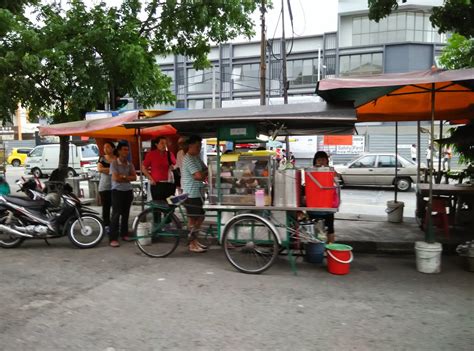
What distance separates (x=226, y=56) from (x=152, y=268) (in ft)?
104

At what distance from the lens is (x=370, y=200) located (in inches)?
537

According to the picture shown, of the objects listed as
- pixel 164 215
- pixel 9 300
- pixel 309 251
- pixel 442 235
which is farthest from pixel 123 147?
pixel 442 235

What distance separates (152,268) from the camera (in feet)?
18.2

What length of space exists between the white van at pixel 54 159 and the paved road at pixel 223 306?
15.1m

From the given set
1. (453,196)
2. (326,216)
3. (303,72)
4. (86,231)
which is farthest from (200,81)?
(326,216)

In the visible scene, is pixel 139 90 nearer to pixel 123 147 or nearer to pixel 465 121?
pixel 123 147

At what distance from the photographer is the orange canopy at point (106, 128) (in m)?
6.30

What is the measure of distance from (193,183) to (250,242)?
4.50 ft

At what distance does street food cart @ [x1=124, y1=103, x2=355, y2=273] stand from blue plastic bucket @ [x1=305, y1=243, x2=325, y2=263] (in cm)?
14

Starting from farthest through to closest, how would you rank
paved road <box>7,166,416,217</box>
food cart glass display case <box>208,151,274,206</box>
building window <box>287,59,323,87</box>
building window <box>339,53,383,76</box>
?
building window <box>287,59,323,87</box>
building window <box>339,53,383,76</box>
paved road <box>7,166,416,217</box>
food cart glass display case <box>208,151,274,206</box>

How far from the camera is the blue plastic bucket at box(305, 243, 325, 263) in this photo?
559 centimetres

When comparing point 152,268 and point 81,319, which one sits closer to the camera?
point 81,319

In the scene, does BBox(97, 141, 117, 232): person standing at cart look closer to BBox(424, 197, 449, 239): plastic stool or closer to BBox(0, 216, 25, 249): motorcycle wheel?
BBox(0, 216, 25, 249): motorcycle wheel

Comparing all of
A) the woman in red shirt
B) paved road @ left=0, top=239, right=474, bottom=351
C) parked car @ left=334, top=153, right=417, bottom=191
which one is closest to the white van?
parked car @ left=334, top=153, right=417, bottom=191
